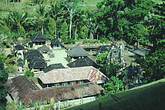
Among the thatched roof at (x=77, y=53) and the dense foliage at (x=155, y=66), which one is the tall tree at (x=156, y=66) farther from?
the thatched roof at (x=77, y=53)

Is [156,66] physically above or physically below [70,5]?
below

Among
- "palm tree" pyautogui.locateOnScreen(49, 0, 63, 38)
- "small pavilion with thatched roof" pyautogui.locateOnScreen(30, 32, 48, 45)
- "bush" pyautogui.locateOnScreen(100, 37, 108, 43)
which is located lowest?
"bush" pyautogui.locateOnScreen(100, 37, 108, 43)

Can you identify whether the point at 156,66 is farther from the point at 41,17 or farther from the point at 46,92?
the point at 41,17

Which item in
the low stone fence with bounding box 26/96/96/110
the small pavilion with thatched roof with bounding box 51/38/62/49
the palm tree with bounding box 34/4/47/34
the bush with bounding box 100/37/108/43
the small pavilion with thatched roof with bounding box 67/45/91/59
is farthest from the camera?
the bush with bounding box 100/37/108/43

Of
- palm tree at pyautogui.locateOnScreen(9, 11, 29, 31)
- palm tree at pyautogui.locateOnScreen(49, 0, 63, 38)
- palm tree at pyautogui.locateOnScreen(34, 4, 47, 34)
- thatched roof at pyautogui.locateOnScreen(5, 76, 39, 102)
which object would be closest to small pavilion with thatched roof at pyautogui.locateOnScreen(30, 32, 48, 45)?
palm tree at pyautogui.locateOnScreen(34, 4, 47, 34)

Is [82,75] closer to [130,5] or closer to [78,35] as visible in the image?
[78,35]

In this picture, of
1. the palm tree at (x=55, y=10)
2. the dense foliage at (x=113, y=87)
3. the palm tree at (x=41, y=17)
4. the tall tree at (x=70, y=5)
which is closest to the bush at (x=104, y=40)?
the tall tree at (x=70, y=5)

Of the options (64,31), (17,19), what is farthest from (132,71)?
(17,19)

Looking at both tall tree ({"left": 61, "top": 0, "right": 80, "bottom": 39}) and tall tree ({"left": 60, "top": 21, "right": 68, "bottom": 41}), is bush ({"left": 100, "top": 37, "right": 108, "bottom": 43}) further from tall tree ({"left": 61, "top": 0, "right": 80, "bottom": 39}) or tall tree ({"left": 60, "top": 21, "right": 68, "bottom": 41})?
tall tree ({"left": 60, "top": 21, "right": 68, "bottom": 41})

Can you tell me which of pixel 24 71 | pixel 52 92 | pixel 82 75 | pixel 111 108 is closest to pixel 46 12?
pixel 24 71
